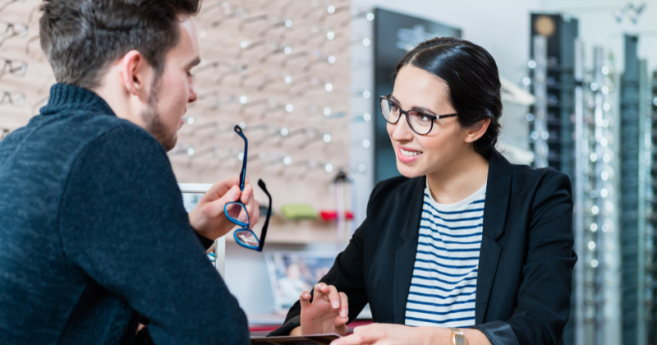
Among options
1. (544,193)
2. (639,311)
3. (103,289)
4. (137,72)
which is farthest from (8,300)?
(639,311)

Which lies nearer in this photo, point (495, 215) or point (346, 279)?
point (495, 215)

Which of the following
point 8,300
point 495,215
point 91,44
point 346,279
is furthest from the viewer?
point 346,279

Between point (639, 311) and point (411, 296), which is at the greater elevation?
point (411, 296)

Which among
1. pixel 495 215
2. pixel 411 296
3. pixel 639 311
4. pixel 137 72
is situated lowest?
pixel 639 311

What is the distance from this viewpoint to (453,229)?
164cm

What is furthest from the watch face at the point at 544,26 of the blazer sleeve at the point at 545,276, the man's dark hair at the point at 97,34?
the man's dark hair at the point at 97,34

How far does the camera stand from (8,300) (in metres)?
0.79

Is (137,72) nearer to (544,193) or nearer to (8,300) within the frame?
(8,300)

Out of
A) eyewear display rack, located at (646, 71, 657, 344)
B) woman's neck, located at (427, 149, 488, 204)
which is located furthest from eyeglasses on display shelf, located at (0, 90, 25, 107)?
eyewear display rack, located at (646, 71, 657, 344)

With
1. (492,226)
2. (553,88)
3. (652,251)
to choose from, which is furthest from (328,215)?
(652,251)

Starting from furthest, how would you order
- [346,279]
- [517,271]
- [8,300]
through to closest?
[346,279]
[517,271]
[8,300]

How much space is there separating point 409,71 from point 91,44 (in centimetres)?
91

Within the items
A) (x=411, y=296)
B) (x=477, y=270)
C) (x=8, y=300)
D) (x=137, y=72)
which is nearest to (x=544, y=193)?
(x=477, y=270)

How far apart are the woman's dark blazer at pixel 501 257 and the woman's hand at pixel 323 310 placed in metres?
0.06
